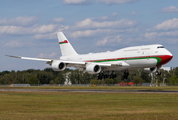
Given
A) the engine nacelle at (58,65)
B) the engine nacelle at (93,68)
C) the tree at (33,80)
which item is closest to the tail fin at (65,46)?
the engine nacelle at (58,65)

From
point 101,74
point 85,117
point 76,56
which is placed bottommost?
point 85,117

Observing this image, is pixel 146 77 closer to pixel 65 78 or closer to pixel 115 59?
pixel 65 78

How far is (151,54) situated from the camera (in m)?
60.6

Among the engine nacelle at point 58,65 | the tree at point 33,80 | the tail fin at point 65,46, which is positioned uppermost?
the tail fin at point 65,46

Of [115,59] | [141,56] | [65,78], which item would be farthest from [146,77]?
[141,56]

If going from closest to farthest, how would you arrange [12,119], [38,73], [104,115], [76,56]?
1. [12,119]
2. [104,115]
3. [76,56]
4. [38,73]

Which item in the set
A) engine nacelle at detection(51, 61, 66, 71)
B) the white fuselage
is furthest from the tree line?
the white fuselage

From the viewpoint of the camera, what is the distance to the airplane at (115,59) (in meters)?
60.5

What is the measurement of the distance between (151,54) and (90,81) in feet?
363

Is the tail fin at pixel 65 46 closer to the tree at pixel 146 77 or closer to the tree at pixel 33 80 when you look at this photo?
the tree at pixel 33 80

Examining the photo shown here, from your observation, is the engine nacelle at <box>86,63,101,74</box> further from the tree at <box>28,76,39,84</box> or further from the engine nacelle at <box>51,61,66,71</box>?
the tree at <box>28,76,39,84</box>

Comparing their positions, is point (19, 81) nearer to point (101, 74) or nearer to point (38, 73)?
point (38, 73)

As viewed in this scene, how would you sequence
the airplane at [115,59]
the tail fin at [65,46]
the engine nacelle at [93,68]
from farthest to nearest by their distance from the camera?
the tail fin at [65,46], the engine nacelle at [93,68], the airplane at [115,59]

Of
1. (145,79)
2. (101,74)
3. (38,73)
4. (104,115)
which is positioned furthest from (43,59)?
(145,79)
